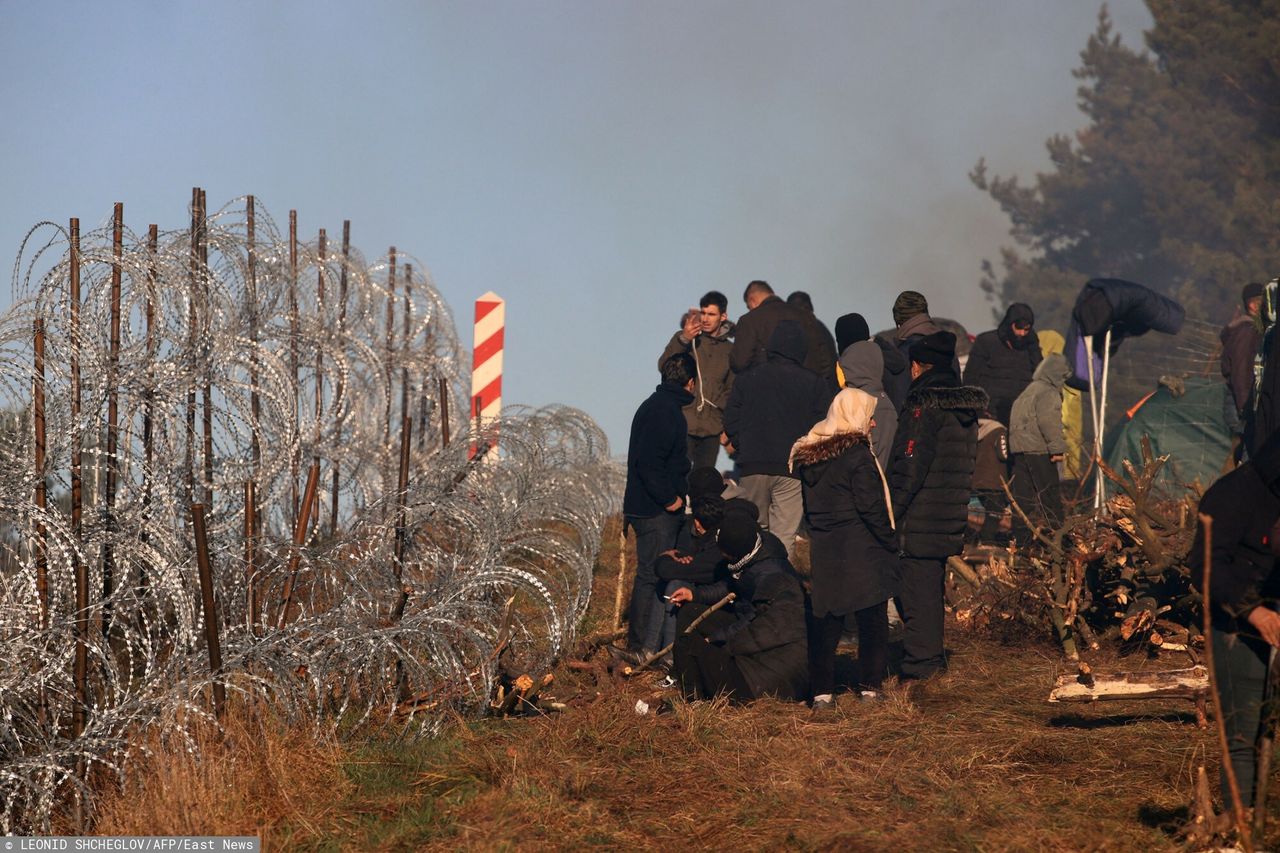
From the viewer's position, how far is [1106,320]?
1153cm

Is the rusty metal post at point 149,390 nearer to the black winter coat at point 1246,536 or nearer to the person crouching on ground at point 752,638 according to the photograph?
the person crouching on ground at point 752,638

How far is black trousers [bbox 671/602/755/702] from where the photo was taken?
6750 millimetres

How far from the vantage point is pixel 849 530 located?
6930 millimetres

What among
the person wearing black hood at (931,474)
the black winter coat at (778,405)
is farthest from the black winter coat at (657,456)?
the person wearing black hood at (931,474)

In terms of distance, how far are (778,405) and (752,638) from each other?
1.75 metres

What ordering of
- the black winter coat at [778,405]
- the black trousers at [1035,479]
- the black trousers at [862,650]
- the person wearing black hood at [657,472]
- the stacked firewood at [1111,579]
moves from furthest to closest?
1. the black trousers at [1035,479]
2. the black winter coat at [778,405]
3. the person wearing black hood at [657,472]
4. the stacked firewood at [1111,579]
5. the black trousers at [862,650]

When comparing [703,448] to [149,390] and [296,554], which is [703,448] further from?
[149,390]

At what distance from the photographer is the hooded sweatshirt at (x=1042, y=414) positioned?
34.7 ft

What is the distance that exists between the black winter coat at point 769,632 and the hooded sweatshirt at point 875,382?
1.88 m

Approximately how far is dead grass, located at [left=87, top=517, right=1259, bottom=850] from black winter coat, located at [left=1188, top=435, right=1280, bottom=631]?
0.88m

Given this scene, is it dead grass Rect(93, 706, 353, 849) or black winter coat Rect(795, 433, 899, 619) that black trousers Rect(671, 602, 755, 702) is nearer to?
black winter coat Rect(795, 433, 899, 619)

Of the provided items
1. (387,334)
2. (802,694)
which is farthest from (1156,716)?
(387,334)

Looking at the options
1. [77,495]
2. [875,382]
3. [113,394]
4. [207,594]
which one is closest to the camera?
[207,594]

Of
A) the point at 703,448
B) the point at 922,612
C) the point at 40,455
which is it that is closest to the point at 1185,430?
the point at 703,448
